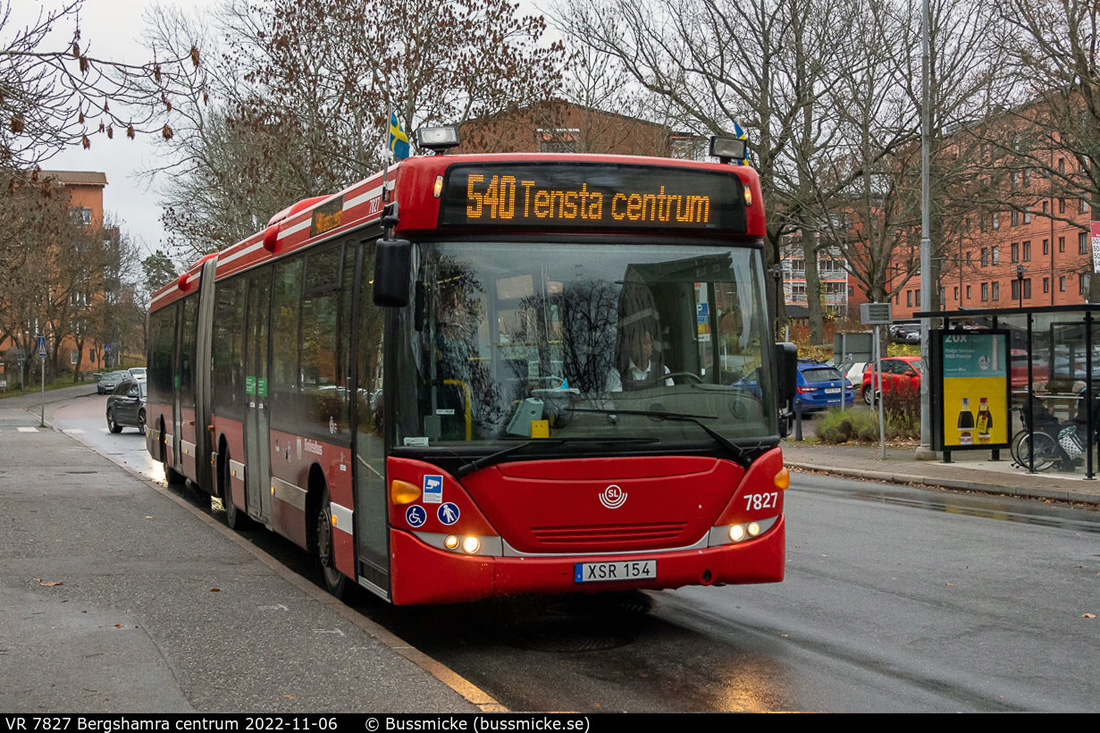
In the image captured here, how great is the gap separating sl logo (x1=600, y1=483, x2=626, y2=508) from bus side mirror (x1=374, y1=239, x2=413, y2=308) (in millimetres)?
1554

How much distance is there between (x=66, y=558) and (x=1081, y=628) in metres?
7.72

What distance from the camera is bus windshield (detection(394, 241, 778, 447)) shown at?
275 inches

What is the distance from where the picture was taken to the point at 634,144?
41.5 metres

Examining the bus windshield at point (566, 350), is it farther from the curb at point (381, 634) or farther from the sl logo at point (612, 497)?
the curb at point (381, 634)

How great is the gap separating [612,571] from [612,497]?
16.4 inches

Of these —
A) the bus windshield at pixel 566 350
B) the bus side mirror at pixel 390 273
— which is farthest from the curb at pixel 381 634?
the bus side mirror at pixel 390 273

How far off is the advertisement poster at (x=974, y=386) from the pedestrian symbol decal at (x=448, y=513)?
14.4 meters

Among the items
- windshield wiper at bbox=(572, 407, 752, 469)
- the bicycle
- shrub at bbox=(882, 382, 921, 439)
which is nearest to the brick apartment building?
shrub at bbox=(882, 382, 921, 439)

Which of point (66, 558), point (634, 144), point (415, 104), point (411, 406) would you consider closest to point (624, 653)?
point (411, 406)

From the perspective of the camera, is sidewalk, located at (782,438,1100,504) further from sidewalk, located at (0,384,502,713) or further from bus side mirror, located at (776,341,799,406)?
sidewalk, located at (0,384,502,713)

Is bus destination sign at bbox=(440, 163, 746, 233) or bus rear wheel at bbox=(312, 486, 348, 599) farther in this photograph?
bus rear wheel at bbox=(312, 486, 348, 599)

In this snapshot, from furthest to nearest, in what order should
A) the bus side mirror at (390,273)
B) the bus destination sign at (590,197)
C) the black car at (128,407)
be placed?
1. the black car at (128,407)
2. the bus destination sign at (590,197)
3. the bus side mirror at (390,273)

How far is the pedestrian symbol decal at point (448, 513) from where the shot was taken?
6895 mm

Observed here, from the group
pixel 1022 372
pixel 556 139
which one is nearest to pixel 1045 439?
pixel 1022 372
